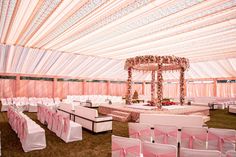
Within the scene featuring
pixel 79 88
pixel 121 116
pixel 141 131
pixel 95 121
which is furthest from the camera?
pixel 79 88

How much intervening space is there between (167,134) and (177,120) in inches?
53.8

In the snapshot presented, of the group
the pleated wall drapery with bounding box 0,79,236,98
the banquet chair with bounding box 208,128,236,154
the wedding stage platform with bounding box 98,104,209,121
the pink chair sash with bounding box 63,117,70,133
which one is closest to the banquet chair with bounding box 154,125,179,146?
the banquet chair with bounding box 208,128,236,154

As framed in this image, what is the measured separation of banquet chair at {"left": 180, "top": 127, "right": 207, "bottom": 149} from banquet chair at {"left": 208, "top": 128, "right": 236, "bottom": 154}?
21 cm

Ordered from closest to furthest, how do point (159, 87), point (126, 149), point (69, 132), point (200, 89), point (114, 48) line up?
1. point (126, 149)
2. point (69, 132)
3. point (159, 87)
4. point (114, 48)
5. point (200, 89)

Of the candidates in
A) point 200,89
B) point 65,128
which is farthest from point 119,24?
point 200,89

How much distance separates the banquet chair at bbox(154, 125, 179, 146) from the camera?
15.7ft

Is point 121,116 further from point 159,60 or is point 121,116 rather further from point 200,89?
point 200,89

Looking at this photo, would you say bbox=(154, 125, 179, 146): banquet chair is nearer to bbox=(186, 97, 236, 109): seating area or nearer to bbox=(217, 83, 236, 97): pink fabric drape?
bbox=(186, 97, 236, 109): seating area

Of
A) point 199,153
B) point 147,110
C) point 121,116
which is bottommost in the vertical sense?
point 121,116

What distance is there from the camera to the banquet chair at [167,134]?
4777 millimetres

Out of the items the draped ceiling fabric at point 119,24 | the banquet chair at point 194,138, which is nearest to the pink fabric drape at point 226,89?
the draped ceiling fabric at point 119,24

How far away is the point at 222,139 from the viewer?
14.1 ft

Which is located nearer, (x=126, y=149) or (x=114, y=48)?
(x=126, y=149)

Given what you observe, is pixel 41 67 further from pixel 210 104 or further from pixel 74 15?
pixel 210 104
